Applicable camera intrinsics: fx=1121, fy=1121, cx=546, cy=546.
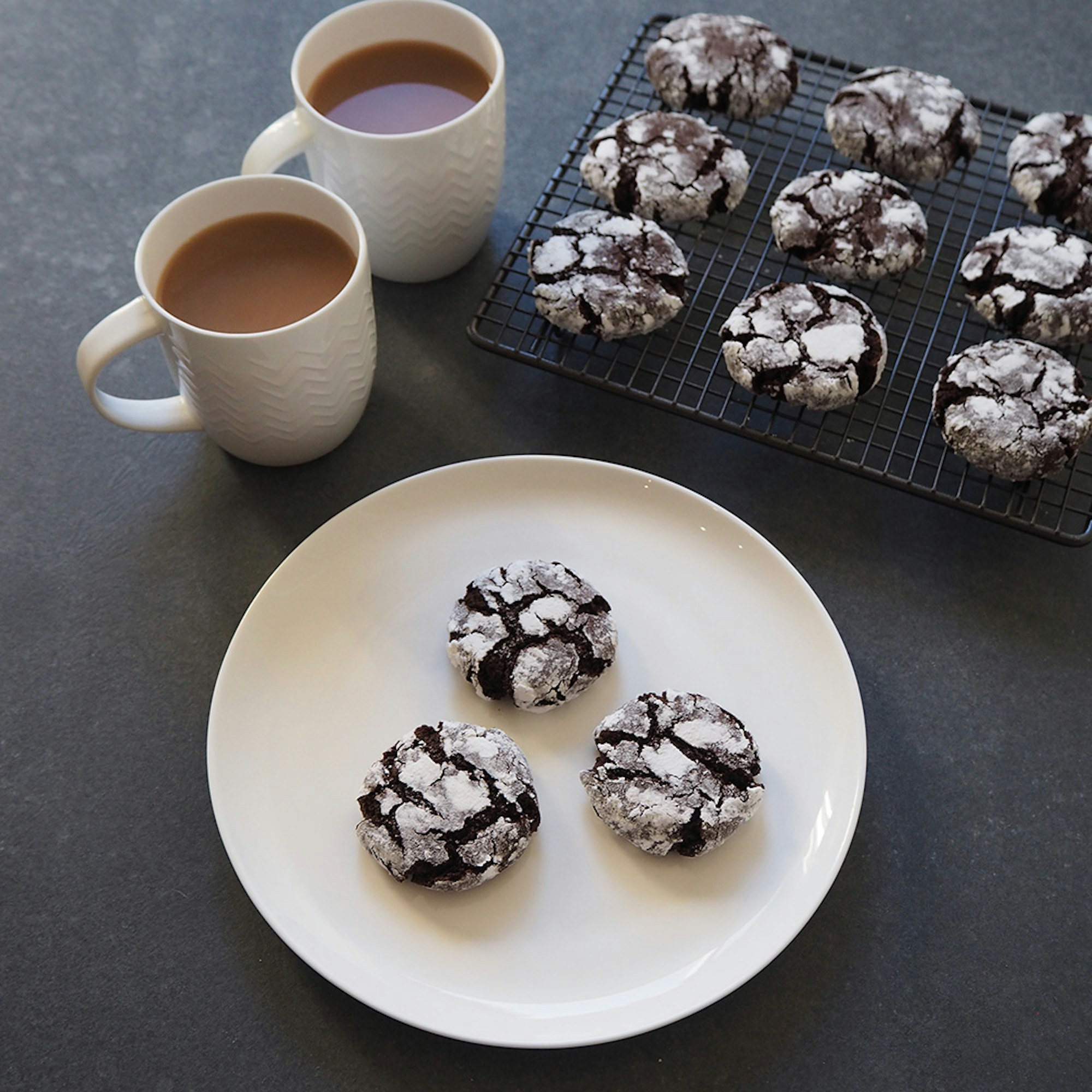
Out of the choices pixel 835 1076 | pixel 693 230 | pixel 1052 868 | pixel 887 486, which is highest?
pixel 693 230

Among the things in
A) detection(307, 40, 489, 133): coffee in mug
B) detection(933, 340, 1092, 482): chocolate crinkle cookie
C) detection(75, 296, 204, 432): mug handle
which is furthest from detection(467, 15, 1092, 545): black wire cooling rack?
detection(75, 296, 204, 432): mug handle

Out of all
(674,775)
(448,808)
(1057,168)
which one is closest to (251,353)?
(448,808)

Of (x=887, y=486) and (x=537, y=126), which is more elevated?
(x=537, y=126)

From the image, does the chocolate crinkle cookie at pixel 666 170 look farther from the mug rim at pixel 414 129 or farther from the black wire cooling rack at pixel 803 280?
the mug rim at pixel 414 129

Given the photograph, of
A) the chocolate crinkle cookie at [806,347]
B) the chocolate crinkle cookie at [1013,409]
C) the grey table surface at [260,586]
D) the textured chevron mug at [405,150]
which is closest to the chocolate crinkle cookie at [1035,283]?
the chocolate crinkle cookie at [1013,409]

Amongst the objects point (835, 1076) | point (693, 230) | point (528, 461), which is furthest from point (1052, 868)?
point (693, 230)

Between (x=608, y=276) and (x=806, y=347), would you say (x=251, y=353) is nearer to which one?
(x=608, y=276)

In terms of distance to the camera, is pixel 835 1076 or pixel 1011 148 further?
pixel 1011 148

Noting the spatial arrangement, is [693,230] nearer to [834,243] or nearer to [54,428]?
[834,243]
